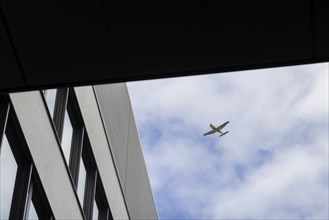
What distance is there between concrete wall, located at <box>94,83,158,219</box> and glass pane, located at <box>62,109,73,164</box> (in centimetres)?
286

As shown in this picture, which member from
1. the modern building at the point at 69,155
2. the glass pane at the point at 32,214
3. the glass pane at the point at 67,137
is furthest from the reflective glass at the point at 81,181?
the glass pane at the point at 32,214

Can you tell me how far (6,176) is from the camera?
1220cm

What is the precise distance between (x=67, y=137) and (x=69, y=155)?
0.57m

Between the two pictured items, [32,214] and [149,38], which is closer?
[149,38]

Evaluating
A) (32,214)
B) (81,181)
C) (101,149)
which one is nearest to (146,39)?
(32,214)

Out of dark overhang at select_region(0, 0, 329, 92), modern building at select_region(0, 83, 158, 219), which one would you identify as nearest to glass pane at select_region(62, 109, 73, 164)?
modern building at select_region(0, 83, 158, 219)

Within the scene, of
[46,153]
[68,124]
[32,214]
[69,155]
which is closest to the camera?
[32,214]

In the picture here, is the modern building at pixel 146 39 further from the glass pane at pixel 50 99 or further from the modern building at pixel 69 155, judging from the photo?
the glass pane at pixel 50 99

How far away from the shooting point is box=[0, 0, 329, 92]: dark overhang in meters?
4.96

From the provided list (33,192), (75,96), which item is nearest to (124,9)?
(33,192)

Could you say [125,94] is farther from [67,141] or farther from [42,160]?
[42,160]

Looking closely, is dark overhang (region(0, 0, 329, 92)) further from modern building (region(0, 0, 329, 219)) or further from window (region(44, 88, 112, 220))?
window (region(44, 88, 112, 220))

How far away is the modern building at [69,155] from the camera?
12.6m

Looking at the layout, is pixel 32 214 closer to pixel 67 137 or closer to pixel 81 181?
pixel 67 137
